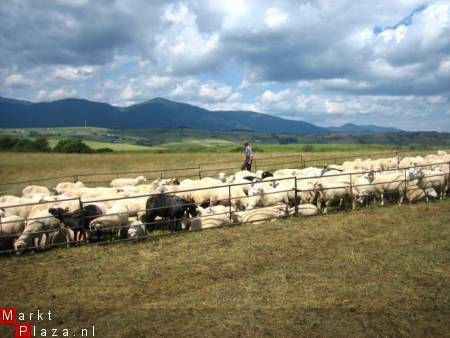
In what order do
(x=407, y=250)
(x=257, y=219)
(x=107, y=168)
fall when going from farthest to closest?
1. (x=107, y=168)
2. (x=257, y=219)
3. (x=407, y=250)

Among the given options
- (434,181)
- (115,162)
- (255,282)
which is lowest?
(255,282)

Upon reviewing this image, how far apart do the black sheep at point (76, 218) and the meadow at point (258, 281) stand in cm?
72

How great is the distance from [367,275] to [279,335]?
3.19 metres

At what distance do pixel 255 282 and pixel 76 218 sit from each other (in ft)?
21.0

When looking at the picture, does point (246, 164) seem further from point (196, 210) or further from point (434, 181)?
point (434, 181)

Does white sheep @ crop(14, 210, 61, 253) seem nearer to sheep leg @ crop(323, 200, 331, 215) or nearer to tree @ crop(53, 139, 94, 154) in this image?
sheep leg @ crop(323, 200, 331, 215)

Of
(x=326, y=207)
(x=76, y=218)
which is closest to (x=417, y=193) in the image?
(x=326, y=207)

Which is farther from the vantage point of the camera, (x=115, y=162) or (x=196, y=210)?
(x=115, y=162)

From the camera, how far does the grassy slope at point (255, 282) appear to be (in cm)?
666

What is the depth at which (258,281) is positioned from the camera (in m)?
8.53

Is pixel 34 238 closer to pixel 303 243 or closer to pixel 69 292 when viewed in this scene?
pixel 69 292

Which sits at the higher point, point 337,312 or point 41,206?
point 41,206

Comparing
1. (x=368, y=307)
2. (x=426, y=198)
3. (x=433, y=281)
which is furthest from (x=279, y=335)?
(x=426, y=198)

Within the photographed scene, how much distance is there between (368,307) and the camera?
23.2ft
